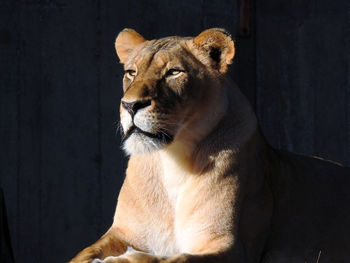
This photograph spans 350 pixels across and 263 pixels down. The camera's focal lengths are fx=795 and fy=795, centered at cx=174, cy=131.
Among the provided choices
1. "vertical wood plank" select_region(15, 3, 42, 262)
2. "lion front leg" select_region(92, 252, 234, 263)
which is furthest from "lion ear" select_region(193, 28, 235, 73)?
"vertical wood plank" select_region(15, 3, 42, 262)

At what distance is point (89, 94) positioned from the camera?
4.95m

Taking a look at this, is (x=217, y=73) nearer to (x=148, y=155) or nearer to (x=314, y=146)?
→ (x=148, y=155)

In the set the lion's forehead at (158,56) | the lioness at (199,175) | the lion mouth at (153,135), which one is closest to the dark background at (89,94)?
the lioness at (199,175)

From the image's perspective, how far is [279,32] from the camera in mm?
4984

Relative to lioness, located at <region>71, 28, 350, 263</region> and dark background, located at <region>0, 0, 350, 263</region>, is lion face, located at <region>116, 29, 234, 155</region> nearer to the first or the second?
lioness, located at <region>71, 28, 350, 263</region>

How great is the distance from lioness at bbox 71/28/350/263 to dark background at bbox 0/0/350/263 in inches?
51.1

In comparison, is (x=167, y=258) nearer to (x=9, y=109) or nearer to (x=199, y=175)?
(x=199, y=175)

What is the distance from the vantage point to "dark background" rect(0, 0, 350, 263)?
194 inches

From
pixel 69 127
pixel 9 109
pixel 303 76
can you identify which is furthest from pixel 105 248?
pixel 303 76

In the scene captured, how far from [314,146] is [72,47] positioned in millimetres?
1629

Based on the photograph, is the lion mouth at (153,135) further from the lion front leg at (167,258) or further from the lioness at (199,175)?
the lion front leg at (167,258)

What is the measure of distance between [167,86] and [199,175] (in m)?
0.41

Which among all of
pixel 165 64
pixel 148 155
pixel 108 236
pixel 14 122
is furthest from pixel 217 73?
pixel 14 122

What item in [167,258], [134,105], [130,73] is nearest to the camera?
[167,258]
